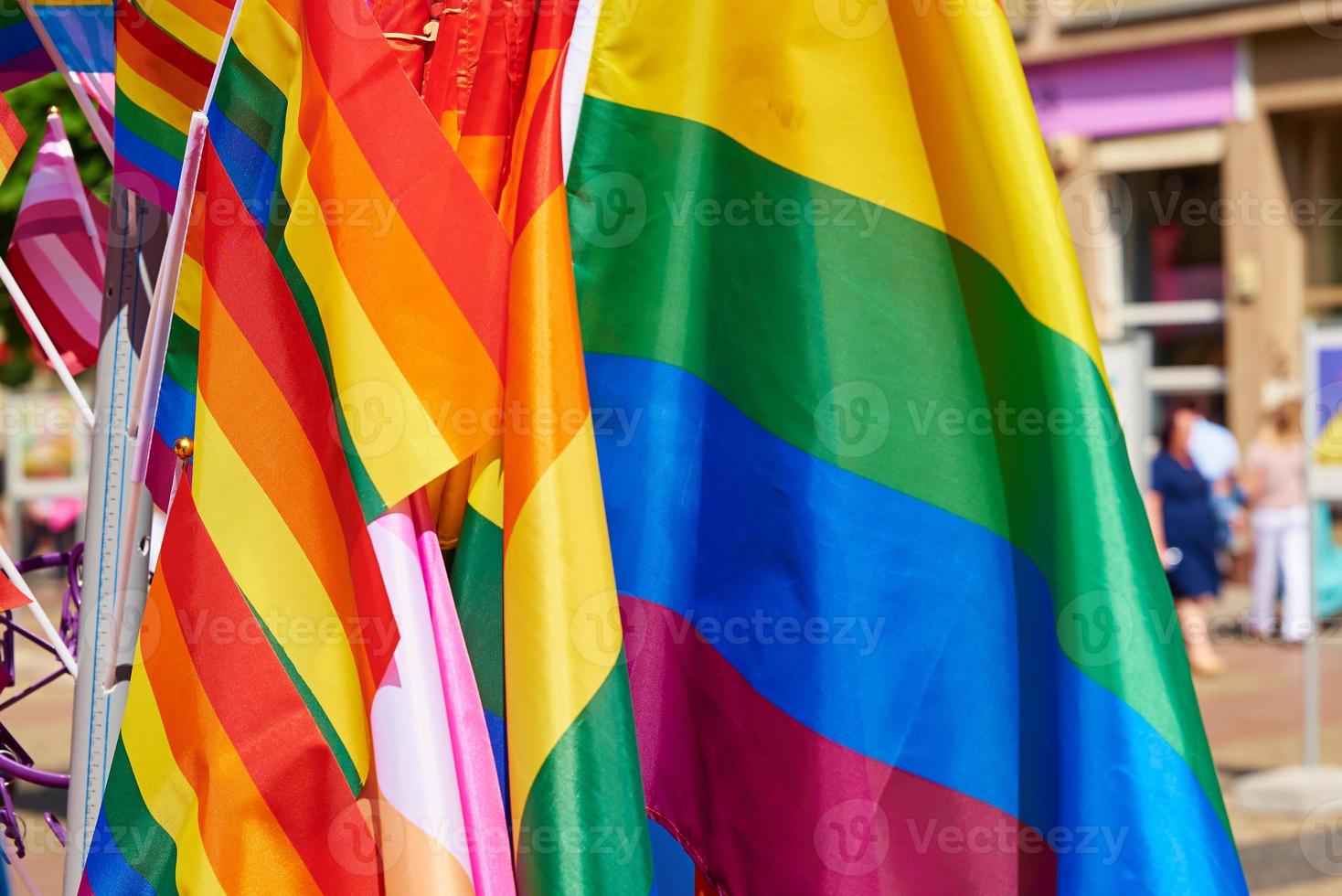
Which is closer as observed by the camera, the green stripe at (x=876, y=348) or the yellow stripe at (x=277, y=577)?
the green stripe at (x=876, y=348)

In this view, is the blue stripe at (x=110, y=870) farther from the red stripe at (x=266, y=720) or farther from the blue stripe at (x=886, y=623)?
the blue stripe at (x=886, y=623)

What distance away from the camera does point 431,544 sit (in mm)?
1724

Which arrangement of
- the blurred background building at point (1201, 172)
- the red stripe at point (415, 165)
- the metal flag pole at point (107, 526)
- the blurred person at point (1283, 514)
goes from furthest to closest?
1. the blurred background building at point (1201, 172)
2. the blurred person at point (1283, 514)
3. the metal flag pole at point (107, 526)
4. the red stripe at point (415, 165)

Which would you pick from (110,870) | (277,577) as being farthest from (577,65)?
(110,870)

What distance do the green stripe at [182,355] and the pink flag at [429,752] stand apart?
1.08 ft

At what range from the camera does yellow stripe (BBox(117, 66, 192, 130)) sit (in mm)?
1908

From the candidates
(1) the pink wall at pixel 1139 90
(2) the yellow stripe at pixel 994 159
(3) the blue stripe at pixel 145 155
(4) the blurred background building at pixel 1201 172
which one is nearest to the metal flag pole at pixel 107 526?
(3) the blue stripe at pixel 145 155

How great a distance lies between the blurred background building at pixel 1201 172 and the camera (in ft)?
45.1

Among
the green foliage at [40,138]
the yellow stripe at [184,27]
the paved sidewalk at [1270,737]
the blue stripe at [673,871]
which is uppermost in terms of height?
the green foliage at [40,138]

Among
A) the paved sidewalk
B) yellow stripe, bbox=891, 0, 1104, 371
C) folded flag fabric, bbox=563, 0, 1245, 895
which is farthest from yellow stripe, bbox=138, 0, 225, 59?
the paved sidewalk

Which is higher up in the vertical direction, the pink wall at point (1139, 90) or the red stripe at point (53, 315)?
the pink wall at point (1139, 90)

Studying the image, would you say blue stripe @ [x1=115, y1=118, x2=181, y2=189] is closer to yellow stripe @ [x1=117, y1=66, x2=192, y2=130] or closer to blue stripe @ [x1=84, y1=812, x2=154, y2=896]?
yellow stripe @ [x1=117, y1=66, x2=192, y2=130]

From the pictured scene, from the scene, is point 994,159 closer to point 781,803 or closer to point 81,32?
point 781,803

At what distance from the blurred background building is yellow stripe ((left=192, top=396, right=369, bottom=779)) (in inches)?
481
